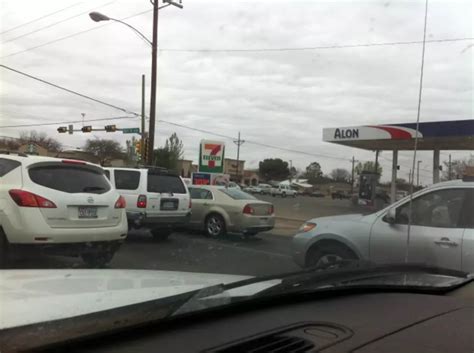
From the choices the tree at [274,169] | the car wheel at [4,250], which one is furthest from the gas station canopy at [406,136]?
the tree at [274,169]

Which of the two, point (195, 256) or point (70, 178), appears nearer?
point (70, 178)

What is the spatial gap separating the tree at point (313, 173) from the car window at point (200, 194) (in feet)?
241

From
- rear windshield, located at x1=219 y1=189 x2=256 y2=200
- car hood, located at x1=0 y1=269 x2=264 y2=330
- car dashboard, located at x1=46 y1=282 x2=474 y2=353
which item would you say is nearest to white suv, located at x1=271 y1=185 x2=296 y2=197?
rear windshield, located at x1=219 y1=189 x2=256 y2=200

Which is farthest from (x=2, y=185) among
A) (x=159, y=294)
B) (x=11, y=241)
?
(x=159, y=294)

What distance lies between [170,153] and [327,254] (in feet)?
126

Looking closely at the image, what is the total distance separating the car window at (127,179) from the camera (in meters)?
10.9

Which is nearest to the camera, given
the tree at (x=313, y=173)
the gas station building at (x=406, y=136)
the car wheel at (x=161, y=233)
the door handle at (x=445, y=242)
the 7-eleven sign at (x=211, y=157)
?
the door handle at (x=445, y=242)

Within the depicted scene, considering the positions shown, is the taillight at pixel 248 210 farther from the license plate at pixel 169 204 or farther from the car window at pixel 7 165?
the car window at pixel 7 165

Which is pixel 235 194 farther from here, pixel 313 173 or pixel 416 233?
pixel 313 173

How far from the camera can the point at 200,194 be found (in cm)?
1306

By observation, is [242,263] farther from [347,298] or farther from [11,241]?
[347,298]

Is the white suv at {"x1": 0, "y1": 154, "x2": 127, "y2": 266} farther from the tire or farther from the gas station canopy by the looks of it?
the gas station canopy

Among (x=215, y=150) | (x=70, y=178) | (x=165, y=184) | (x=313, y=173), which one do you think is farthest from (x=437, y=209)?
(x=313, y=173)

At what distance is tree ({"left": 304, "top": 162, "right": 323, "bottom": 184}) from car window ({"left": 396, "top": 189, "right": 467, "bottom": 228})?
80.7 meters
